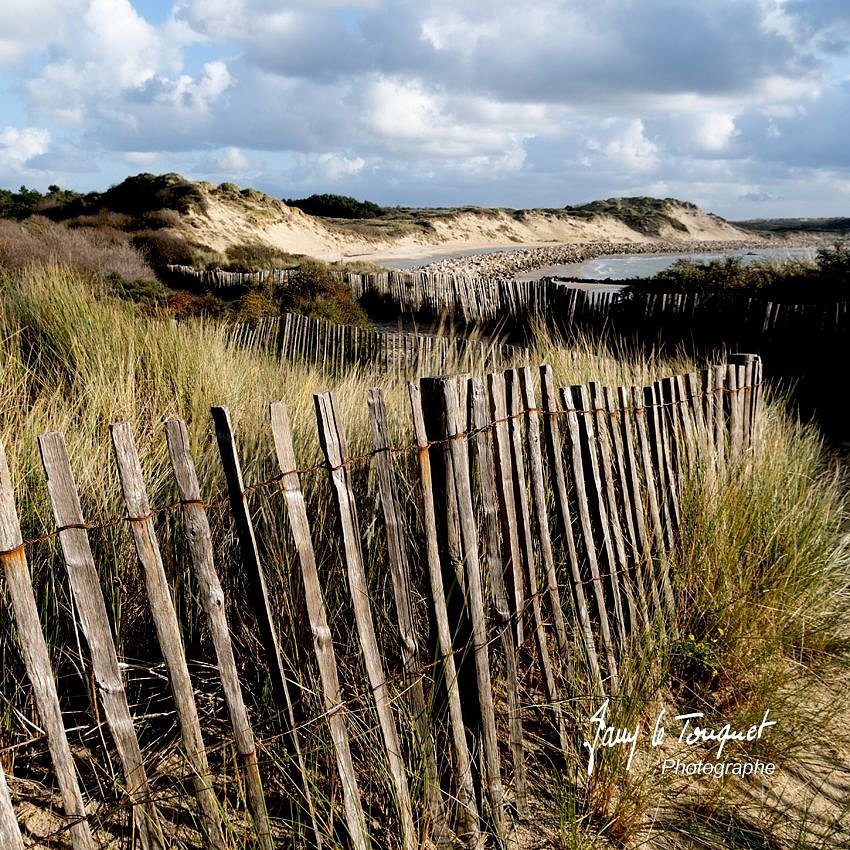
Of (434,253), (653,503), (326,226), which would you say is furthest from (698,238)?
(653,503)

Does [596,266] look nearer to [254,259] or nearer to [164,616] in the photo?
[254,259]

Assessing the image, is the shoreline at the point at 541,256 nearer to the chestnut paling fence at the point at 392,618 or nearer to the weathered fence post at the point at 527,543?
the chestnut paling fence at the point at 392,618

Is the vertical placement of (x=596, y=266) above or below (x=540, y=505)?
below

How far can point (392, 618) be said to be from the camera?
9.57 feet

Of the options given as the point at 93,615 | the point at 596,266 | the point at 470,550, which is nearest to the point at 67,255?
the point at 470,550

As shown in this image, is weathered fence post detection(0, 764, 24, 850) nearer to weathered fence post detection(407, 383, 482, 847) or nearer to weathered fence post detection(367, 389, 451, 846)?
weathered fence post detection(367, 389, 451, 846)

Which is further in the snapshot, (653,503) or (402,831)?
(653,503)

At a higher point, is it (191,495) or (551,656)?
(191,495)

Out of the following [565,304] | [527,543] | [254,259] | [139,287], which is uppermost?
[254,259]

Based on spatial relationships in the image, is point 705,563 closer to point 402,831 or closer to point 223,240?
point 402,831

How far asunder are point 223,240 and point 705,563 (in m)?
32.6

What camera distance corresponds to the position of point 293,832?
2.16 metres

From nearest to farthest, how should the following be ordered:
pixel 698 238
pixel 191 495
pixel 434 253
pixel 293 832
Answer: pixel 191 495, pixel 293 832, pixel 434 253, pixel 698 238

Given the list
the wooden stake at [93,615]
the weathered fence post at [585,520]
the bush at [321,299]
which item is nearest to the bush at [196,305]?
the bush at [321,299]
